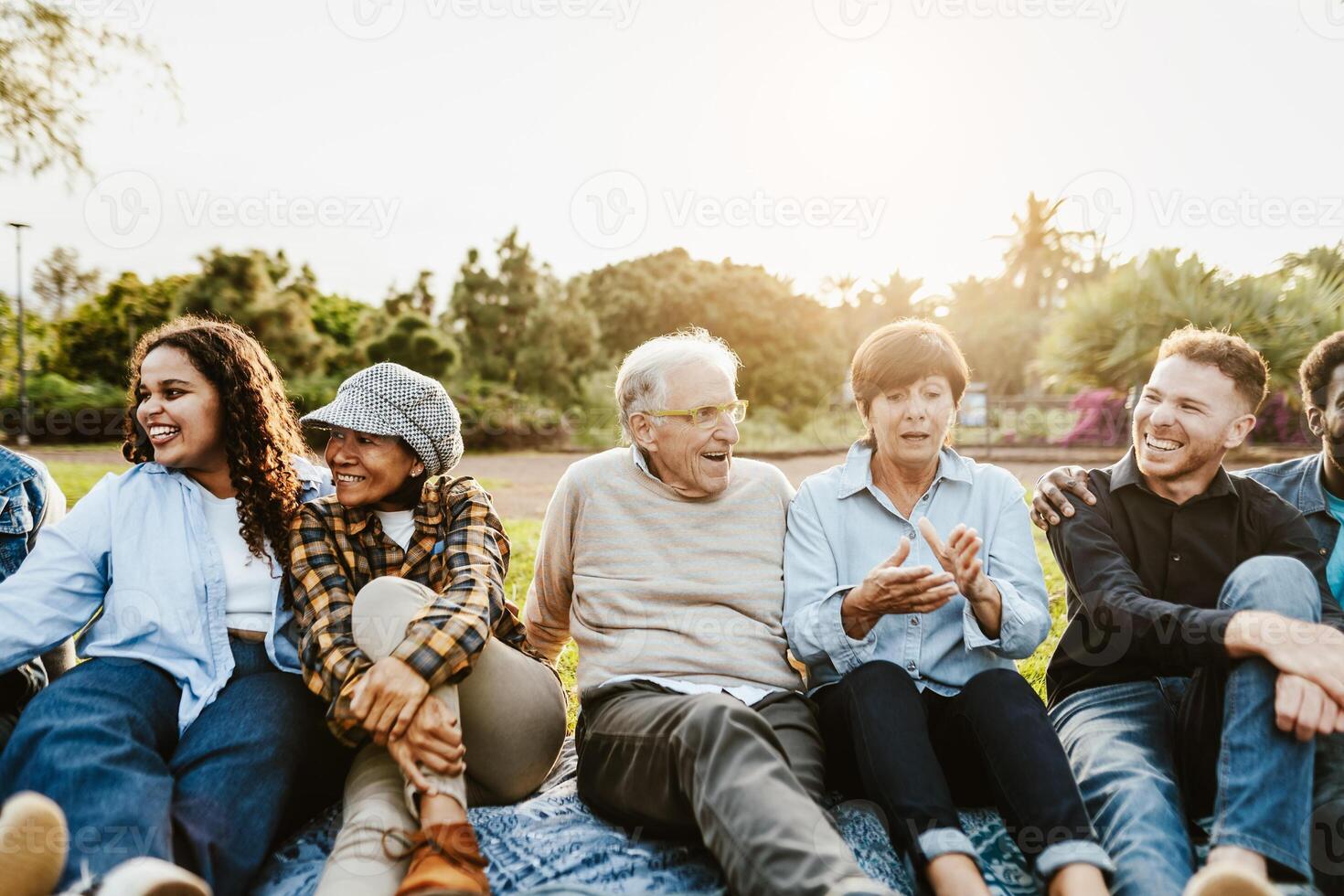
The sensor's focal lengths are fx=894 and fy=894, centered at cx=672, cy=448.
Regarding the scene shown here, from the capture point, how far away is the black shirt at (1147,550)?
2.69 meters

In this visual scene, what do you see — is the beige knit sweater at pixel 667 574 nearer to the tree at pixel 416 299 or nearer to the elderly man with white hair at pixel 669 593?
the elderly man with white hair at pixel 669 593

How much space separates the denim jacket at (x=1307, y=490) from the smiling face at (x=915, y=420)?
1194 millimetres

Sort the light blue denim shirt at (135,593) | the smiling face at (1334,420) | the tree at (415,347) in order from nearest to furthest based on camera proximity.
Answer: the light blue denim shirt at (135,593) → the smiling face at (1334,420) → the tree at (415,347)

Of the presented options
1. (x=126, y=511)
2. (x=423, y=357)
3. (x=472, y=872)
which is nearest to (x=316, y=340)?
(x=423, y=357)

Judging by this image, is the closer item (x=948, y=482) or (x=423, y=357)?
(x=948, y=482)

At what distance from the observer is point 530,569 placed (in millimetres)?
6812

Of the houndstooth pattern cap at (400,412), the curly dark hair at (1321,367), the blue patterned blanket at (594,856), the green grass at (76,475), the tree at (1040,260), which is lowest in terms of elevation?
the green grass at (76,475)

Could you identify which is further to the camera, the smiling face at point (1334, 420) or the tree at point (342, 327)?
the tree at point (342, 327)

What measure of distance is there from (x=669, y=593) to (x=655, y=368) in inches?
28.7

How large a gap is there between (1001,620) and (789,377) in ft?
69.2

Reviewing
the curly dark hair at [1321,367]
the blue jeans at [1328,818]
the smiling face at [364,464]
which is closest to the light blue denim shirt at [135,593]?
the smiling face at [364,464]

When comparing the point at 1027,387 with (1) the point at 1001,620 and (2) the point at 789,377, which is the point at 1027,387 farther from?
(1) the point at 1001,620

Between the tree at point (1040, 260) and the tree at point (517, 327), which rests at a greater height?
the tree at point (1040, 260)

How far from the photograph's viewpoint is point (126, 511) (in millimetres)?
2639
